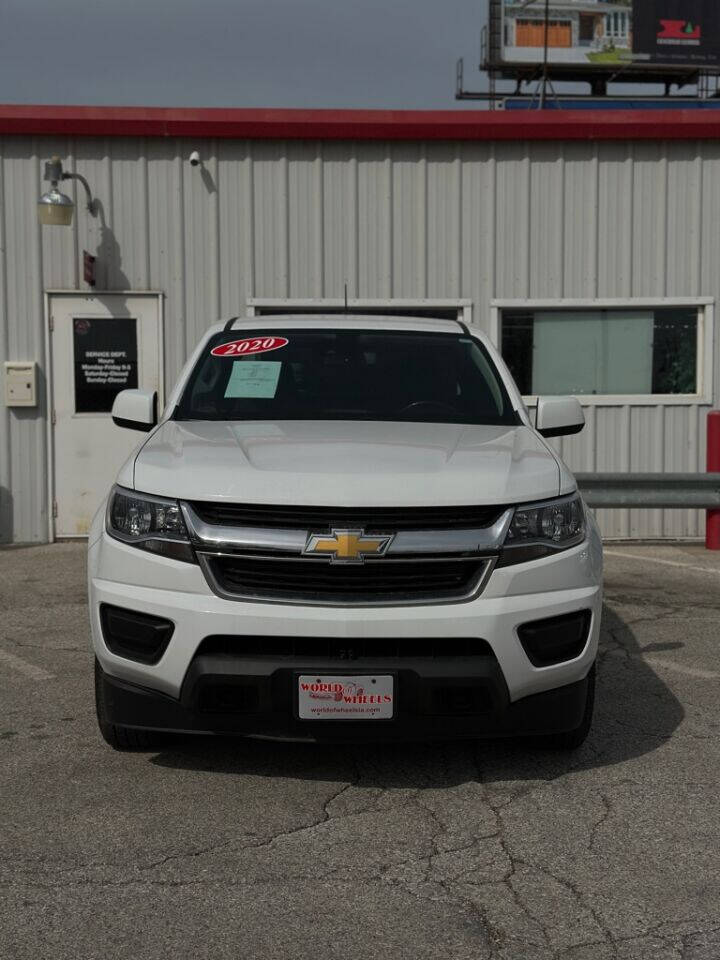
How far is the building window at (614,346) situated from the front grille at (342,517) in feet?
23.5

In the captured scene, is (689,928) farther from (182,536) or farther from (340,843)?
(182,536)

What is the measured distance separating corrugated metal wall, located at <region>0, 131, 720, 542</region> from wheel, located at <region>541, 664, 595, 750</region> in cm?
643

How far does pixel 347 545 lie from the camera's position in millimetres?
3797

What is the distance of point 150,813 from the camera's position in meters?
3.85

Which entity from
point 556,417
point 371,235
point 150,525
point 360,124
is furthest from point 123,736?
point 360,124

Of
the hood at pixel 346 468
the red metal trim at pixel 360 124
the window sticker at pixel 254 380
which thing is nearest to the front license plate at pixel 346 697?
the hood at pixel 346 468

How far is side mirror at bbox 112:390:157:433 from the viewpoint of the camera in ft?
17.1

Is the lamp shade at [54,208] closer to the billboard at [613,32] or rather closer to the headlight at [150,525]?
the headlight at [150,525]

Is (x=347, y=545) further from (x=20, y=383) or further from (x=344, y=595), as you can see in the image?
(x=20, y=383)

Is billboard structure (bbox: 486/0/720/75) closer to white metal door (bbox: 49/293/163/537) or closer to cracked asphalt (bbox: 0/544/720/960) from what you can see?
white metal door (bbox: 49/293/163/537)

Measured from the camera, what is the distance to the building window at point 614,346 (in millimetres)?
10875

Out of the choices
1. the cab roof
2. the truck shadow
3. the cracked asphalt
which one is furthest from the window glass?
the truck shadow

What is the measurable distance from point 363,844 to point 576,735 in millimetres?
1127

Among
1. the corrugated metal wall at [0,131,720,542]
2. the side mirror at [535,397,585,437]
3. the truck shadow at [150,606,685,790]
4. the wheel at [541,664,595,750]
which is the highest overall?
the corrugated metal wall at [0,131,720,542]
